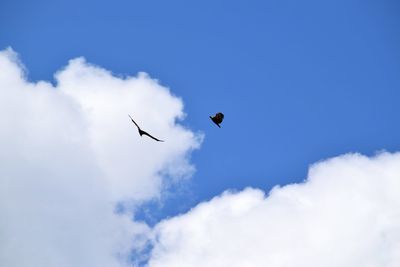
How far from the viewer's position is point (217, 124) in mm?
33906

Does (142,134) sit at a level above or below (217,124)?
below

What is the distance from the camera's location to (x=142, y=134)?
101 ft

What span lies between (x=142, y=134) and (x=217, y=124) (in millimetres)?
6227

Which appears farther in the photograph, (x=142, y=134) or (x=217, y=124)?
(x=217, y=124)
